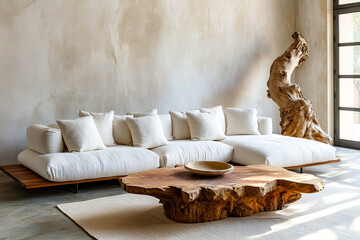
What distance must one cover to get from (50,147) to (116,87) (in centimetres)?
182

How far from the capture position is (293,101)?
716 centimetres

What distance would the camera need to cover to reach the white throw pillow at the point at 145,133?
595cm

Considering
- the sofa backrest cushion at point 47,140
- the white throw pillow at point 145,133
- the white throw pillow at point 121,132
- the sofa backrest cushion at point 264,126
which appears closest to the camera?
the sofa backrest cushion at point 47,140

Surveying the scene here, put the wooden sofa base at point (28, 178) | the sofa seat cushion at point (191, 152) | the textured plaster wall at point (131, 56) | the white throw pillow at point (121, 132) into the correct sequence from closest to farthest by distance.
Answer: the wooden sofa base at point (28, 178), the sofa seat cushion at point (191, 152), the white throw pillow at point (121, 132), the textured plaster wall at point (131, 56)

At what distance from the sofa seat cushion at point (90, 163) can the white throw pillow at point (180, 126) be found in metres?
0.94

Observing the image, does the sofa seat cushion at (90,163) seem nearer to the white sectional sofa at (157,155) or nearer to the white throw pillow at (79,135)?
the white sectional sofa at (157,155)

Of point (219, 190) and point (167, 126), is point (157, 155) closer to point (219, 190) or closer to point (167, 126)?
point (167, 126)

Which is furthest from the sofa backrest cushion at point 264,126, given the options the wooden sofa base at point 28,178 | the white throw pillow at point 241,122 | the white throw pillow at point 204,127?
the wooden sofa base at point 28,178

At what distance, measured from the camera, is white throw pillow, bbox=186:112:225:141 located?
6.42m

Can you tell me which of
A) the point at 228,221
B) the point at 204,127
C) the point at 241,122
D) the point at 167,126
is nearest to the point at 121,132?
the point at 167,126

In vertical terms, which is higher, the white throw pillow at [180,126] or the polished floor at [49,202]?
the white throw pillow at [180,126]

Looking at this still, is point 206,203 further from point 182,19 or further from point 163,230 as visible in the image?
point 182,19

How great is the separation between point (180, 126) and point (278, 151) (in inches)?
57.3

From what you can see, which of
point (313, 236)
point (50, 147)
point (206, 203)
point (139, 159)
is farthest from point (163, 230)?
point (50, 147)
